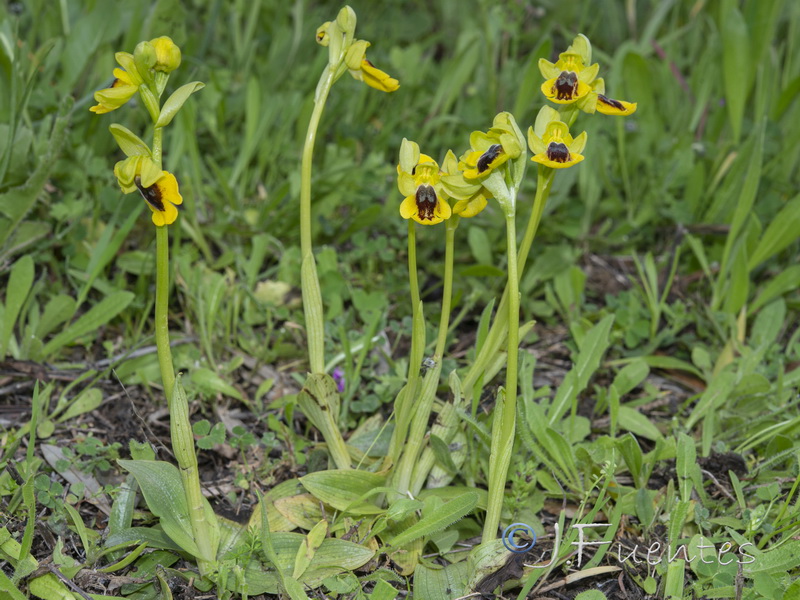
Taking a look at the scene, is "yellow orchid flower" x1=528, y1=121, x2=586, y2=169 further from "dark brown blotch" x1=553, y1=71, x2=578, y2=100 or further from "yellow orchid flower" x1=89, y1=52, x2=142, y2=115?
"yellow orchid flower" x1=89, y1=52, x2=142, y2=115

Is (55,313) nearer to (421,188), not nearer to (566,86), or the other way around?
(421,188)

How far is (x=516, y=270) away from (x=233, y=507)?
1122 mm

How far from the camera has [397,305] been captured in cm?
316

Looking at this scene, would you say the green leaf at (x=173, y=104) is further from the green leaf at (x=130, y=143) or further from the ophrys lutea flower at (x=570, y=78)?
the ophrys lutea flower at (x=570, y=78)

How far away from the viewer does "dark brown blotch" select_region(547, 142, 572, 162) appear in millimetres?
1797

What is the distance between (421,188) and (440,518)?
81 centimetres

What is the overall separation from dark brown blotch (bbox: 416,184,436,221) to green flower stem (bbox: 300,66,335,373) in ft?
1.11

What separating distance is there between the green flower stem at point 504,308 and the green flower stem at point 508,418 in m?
0.05

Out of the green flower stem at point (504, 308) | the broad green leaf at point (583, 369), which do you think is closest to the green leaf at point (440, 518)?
the green flower stem at point (504, 308)

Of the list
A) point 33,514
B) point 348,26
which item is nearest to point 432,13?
point 348,26

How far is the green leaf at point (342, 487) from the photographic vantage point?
2.07 m

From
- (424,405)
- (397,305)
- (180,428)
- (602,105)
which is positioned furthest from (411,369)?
(397,305)

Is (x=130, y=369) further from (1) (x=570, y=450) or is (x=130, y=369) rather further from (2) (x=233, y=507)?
(1) (x=570, y=450)

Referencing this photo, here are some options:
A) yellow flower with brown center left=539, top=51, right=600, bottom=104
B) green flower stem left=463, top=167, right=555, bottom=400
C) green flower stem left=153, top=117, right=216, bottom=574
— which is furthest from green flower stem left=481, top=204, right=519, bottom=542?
green flower stem left=153, top=117, right=216, bottom=574
